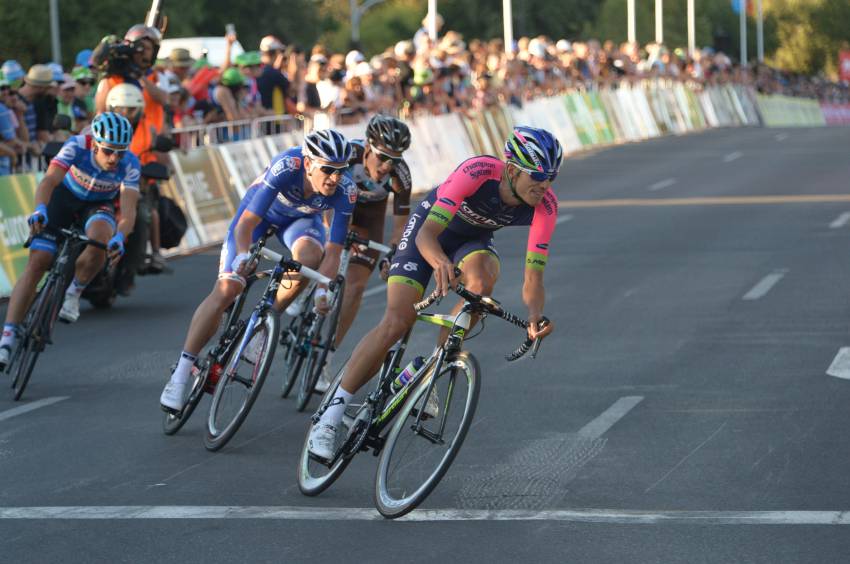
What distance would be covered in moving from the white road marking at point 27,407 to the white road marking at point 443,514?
263 centimetres

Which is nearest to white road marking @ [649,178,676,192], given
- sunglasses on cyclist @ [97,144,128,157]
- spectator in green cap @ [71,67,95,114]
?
spectator in green cap @ [71,67,95,114]

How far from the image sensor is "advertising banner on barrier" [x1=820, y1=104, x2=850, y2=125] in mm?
88188

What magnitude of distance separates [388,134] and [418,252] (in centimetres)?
183

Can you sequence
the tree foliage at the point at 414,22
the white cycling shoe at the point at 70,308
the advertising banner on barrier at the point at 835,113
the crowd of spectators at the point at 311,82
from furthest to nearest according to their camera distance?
1. the advertising banner on barrier at the point at 835,113
2. the tree foliage at the point at 414,22
3. the crowd of spectators at the point at 311,82
4. the white cycling shoe at the point at 70,308

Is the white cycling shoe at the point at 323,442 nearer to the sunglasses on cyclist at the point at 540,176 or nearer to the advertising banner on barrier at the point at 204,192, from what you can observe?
the sunglasses on cyclist at the point at 540,176

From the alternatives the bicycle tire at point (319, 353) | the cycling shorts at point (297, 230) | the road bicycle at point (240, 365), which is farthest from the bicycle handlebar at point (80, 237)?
the road bicycle at point (240, 365)

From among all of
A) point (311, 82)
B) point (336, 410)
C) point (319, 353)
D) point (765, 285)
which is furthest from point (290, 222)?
point (311, 82)

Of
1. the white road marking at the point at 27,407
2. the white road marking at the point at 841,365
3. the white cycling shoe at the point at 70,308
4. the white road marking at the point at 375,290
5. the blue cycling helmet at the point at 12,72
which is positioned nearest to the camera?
the white road marking at the point at 27,407

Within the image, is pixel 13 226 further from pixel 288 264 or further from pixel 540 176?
pixel 540 176

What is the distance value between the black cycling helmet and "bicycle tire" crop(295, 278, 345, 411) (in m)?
0.85

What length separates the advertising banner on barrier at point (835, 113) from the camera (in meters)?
88.2

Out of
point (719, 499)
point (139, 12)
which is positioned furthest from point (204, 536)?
point (139, 12)

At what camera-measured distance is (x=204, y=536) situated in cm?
721

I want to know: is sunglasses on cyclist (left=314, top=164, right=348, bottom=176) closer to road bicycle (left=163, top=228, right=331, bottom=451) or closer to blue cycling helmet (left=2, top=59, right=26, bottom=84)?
road bicycle (left=163, top=228, right=331, bottom=451)
